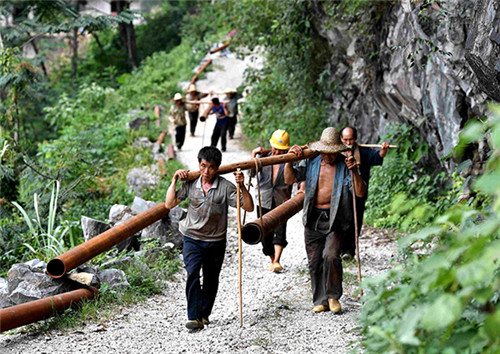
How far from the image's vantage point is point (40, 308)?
6590 mm

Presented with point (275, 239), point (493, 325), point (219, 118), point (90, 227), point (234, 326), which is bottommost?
point (493, 325)

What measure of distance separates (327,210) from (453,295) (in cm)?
403

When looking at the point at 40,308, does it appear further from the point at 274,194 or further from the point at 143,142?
the point at 143,142

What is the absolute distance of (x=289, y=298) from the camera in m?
7.54

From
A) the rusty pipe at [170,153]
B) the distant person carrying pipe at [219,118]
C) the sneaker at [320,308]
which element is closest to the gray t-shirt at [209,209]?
the sneaker at [320,308]

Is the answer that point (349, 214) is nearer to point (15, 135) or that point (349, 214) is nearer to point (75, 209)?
point (75, 209)

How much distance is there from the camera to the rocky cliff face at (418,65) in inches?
282

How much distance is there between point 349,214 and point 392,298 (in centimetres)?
309

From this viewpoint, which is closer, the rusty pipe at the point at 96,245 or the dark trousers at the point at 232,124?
the rusty pipe at the point at 96,245

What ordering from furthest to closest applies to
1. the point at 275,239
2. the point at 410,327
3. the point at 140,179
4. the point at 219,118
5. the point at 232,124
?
the point at 232,124 < the point at 219,118 < the point at 140,179 < the point at 275,239 < the point at 410,327

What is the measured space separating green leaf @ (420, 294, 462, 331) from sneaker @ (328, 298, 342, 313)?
4.02 meters

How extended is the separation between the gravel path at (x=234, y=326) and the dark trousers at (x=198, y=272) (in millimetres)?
235

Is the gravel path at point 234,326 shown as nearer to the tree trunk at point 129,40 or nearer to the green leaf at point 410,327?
the green leaf at point 410,327

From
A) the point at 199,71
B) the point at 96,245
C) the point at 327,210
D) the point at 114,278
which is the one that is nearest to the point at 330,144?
the point at 327,210
